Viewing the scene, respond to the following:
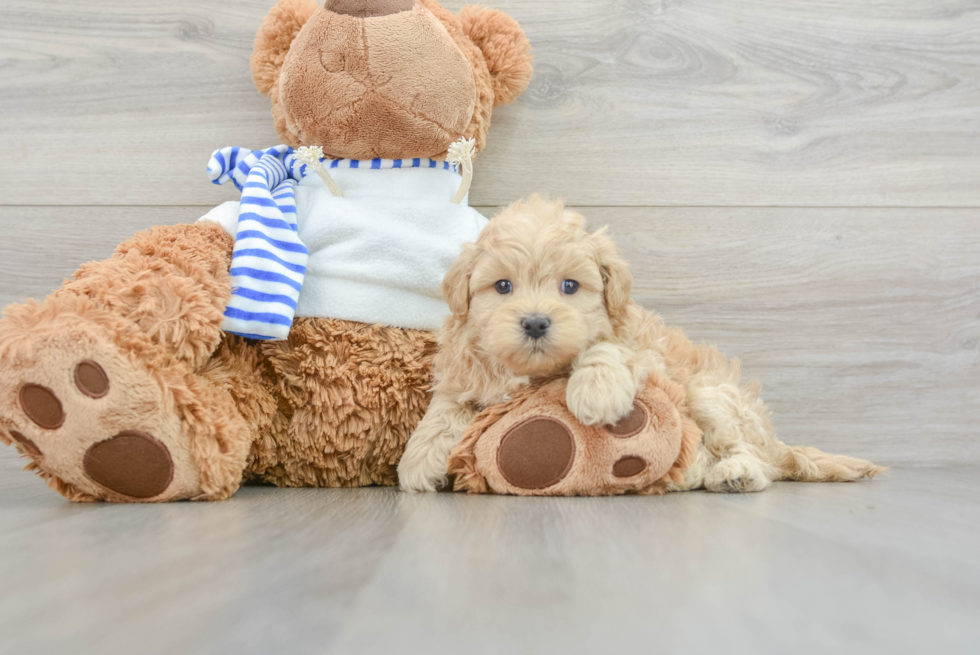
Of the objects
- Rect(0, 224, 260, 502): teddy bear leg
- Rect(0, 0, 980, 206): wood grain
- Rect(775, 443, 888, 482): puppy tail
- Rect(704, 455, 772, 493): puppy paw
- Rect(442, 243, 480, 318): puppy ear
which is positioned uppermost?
Rect(0, 0, 980, 206): wood grain

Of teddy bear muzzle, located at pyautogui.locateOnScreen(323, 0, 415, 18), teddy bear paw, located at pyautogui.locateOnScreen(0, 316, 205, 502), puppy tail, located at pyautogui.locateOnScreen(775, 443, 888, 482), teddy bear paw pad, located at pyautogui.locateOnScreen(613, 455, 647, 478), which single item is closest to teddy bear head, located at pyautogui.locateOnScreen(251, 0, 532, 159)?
teddy bear muzzle, located at pyautogui.locateOnScreen(323, 0, 415, 18)

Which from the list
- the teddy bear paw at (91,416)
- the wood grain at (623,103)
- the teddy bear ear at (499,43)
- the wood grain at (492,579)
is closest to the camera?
the wood grain at (492,579)

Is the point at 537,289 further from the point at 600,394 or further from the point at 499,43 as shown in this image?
the point at 499,43

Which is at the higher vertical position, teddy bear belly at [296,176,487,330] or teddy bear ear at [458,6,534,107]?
teddy bear ear at [458,6,534,107]

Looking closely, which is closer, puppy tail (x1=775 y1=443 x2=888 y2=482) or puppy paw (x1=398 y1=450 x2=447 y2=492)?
puppy paw (x1=398 y1=450 x2=447 y2=492)

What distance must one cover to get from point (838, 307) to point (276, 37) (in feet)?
4.35

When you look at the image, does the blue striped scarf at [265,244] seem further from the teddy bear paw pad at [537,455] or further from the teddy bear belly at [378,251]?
the teddy bear paw pad at [537,455]

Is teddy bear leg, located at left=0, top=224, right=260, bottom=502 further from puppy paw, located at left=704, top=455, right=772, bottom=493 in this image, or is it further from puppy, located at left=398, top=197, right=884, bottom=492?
puppy paw, located at left=704, top=455, right=772, bottom=493

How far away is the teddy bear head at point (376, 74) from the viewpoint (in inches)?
43.3

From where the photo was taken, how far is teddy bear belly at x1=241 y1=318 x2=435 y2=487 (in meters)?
1.13

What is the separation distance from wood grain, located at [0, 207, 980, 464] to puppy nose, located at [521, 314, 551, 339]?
0.59 meters

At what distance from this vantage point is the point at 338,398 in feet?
3.67

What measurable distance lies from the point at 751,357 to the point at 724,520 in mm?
820

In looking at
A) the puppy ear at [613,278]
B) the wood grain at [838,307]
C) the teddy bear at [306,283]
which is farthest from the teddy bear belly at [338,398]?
the wood grain at [838,307]
